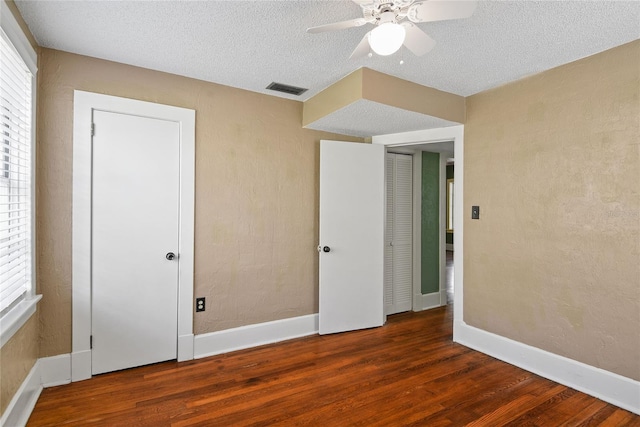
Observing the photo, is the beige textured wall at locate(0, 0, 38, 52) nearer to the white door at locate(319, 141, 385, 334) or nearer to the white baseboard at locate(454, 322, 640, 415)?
the white door at locate(319, 141, 385, 334)

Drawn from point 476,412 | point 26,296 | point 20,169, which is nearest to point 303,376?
point 476,412

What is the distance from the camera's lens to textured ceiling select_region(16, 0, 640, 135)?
181 cm

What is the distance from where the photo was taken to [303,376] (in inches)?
98.3

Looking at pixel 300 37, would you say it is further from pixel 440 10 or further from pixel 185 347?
pixel 185 347

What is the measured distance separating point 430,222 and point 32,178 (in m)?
4.01

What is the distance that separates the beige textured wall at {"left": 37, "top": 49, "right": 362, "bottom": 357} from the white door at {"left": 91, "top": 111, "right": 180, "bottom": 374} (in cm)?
19

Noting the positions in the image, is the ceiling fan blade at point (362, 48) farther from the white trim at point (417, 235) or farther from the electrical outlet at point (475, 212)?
the white trim at point (417, 235)

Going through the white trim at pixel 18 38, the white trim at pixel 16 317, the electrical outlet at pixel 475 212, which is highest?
the white trim at pixel 18 38

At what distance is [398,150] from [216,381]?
10.2 feet

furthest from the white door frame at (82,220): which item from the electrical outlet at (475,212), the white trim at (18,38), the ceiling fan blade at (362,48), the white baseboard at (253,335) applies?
the electrical outlet at (475,212)

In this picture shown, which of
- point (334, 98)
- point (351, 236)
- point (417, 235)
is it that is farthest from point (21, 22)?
point (417, 235)

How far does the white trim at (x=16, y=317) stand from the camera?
163 centimetres

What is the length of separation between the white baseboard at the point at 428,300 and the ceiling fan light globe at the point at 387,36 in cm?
337

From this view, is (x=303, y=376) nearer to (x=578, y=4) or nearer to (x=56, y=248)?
(x=56, y=248)
